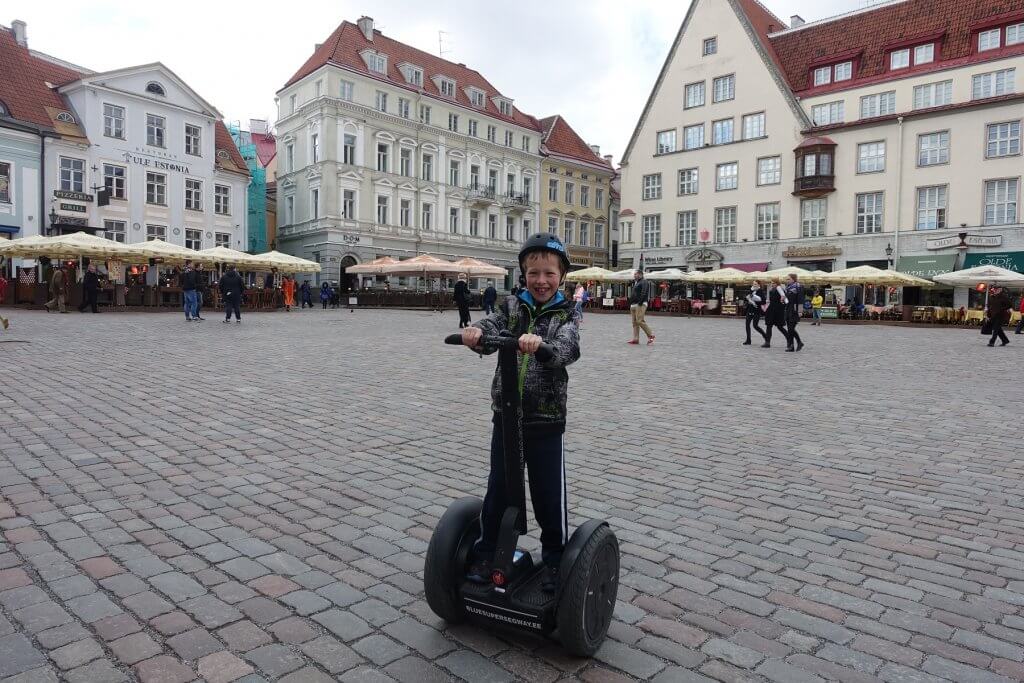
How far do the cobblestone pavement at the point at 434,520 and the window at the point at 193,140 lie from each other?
1356 inches

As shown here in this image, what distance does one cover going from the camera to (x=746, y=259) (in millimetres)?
45344

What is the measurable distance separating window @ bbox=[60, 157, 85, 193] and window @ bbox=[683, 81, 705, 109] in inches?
1409

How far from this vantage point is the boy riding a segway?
2.74 metres

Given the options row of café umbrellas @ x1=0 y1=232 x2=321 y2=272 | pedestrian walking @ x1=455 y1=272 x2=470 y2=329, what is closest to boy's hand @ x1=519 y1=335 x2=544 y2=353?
pedestrian walking @ x1=455 y1=272 x2=470 y2=329

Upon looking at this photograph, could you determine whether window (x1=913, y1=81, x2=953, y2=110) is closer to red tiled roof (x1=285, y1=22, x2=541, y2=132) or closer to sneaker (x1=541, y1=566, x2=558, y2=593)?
red tiled roof (x1=285, y1=22, x2=541, y2=132)

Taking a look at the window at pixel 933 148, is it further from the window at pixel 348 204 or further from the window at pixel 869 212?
the window at pixel 348 204

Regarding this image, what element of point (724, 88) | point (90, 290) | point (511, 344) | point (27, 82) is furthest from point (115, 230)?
point (511, 344)

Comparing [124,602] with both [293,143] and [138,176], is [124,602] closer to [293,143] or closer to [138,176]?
[138,176]

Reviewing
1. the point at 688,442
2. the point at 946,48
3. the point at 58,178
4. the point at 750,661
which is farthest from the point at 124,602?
the point at 946,48

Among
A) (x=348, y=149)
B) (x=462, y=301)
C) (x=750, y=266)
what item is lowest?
(x=462, y=301)

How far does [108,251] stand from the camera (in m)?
26.3

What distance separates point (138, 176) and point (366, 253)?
1361 cm

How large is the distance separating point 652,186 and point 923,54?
17458 mm

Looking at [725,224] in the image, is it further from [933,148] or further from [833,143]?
[933,148]
